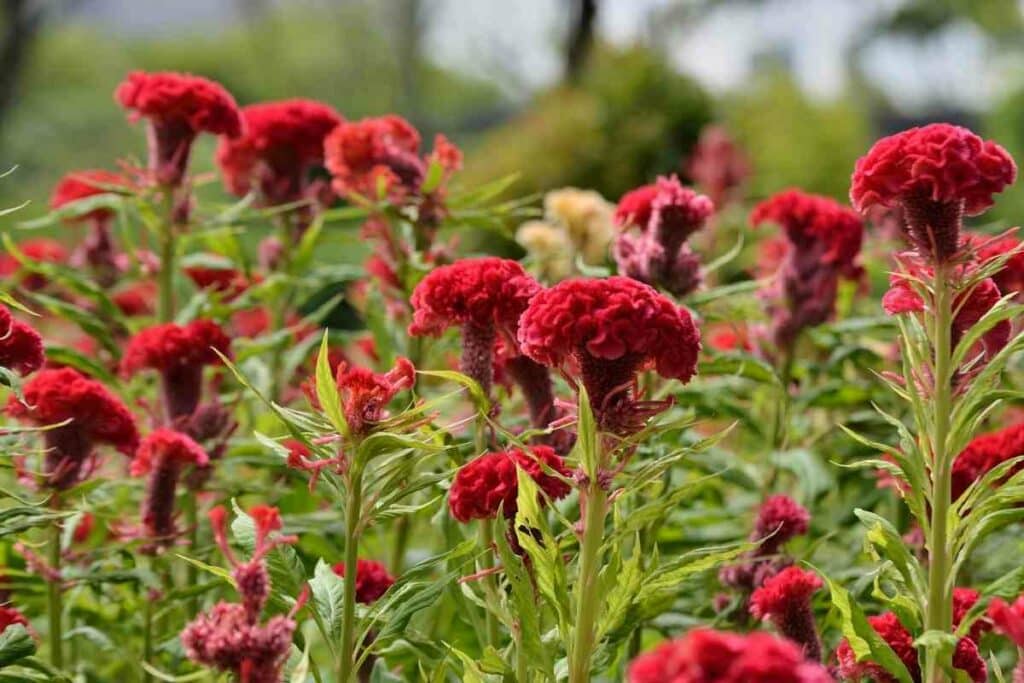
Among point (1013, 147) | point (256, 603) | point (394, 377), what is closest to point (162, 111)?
point (394, 377)

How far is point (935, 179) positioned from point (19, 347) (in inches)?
47.8

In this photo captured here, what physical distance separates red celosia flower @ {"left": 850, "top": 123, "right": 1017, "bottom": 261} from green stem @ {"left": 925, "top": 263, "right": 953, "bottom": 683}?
6 cm

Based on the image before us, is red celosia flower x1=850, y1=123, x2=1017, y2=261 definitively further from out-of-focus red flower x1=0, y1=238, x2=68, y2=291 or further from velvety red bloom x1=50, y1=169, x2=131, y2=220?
out-of-focus red flower x1=0, y1=238, x2=68, y2=291

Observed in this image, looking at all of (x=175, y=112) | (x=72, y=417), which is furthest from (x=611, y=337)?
(x=175, y=112)

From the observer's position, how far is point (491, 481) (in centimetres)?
165

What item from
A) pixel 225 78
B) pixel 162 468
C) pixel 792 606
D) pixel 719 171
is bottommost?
pixel 792 606

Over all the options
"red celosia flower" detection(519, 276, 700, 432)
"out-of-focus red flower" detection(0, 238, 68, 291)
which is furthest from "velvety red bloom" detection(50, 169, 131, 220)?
"red celosia flower" detection(519, 276, 700, 432)

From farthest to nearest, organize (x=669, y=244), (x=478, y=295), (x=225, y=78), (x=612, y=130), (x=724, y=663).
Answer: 1. (x=225, y=78)
2. (x=612, y=130)
3. (x=669, y=244)
4. (x=478, y=295)
5. (x=724, y=663)

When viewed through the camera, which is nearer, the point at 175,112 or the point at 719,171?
the point at 175,112

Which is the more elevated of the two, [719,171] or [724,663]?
[719,171]

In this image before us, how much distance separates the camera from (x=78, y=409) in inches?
80.8

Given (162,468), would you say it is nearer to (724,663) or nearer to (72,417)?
(72,417)

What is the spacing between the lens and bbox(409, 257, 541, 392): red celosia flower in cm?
175

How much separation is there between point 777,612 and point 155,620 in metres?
1.10
